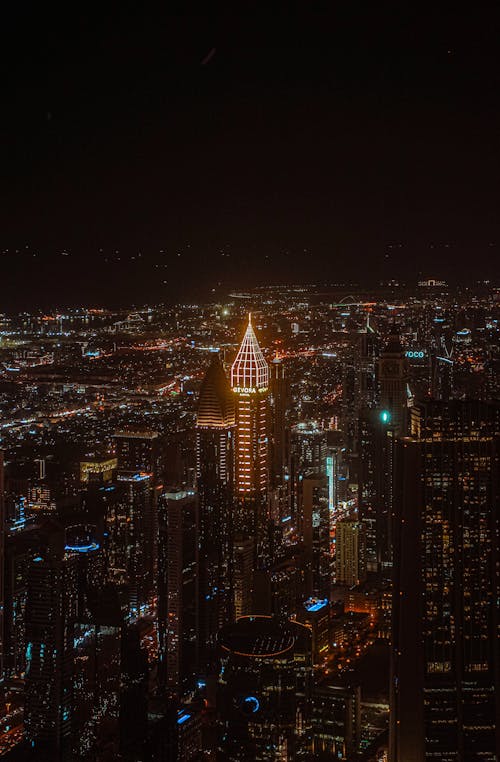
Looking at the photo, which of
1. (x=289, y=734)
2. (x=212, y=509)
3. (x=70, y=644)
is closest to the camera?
(x=289, y=734)

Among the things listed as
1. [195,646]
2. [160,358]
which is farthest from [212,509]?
[160,358]

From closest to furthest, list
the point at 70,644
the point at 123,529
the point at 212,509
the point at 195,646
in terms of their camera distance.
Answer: the point at 70,644, the point at 195,646, the point at 123,529, the point at 212,509

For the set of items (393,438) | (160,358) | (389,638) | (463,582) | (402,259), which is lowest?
(389,638)

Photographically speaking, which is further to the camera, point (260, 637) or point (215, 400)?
point (215, 400)

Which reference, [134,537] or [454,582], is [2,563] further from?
[454,582]

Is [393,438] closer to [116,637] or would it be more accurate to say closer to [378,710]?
[378,710]

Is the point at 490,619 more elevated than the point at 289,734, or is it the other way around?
the point at 490,619

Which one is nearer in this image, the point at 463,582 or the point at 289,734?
the point at 463,582

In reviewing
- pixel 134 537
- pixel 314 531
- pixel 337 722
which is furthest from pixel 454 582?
pixel 314 531
